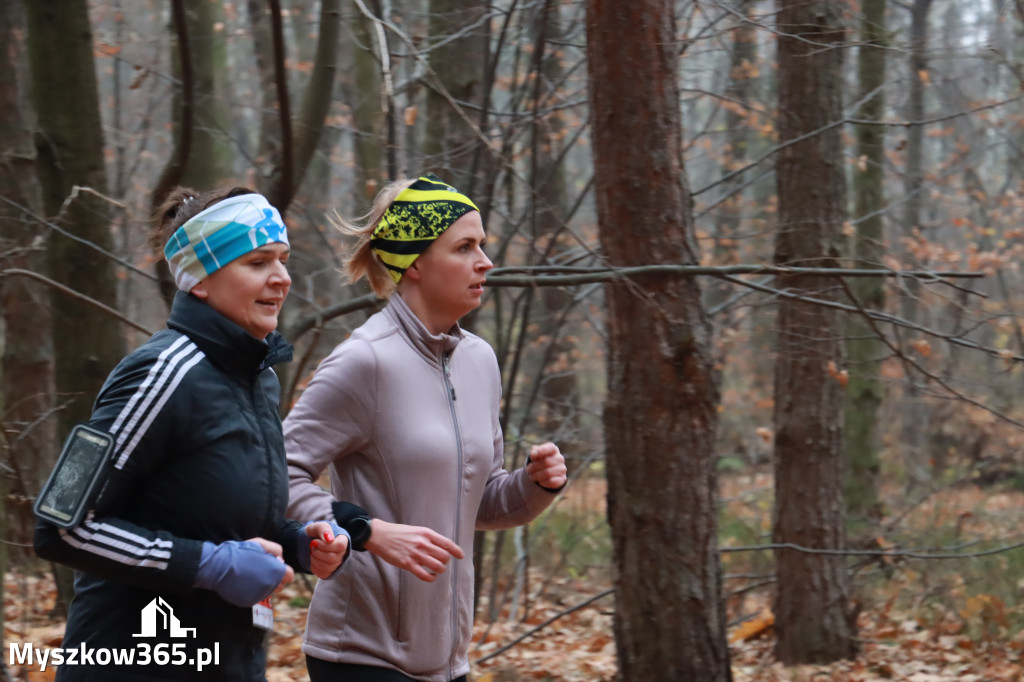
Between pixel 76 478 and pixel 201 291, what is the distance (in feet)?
1.90

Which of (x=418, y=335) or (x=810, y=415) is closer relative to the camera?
(x=418, y=335)

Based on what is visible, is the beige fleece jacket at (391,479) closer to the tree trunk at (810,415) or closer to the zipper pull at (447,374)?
the zipper pull at (447,374)

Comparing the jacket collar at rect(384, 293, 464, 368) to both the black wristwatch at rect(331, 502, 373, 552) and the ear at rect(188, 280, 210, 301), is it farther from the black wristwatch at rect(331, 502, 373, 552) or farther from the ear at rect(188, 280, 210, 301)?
the ear at rect(188, 280, 210, 301)

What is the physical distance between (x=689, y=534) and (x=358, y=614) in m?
1.72

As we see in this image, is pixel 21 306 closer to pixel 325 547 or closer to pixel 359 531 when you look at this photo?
pixel 359 531

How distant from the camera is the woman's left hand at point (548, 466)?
3039 mm

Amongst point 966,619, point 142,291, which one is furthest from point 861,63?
point 142,291

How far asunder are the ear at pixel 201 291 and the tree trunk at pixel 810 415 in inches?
178

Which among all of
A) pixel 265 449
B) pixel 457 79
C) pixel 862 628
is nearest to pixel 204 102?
pixel 457 79

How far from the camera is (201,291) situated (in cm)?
248

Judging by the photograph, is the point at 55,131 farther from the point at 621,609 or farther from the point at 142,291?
the point at 142,291

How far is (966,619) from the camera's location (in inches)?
277

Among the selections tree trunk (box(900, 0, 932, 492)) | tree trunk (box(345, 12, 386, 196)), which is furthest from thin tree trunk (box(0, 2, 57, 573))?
tree trunk (box(900, 0, 932, 492))

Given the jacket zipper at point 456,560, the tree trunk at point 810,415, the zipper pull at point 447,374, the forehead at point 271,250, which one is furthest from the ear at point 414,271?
the tree trunk at point 810,415
